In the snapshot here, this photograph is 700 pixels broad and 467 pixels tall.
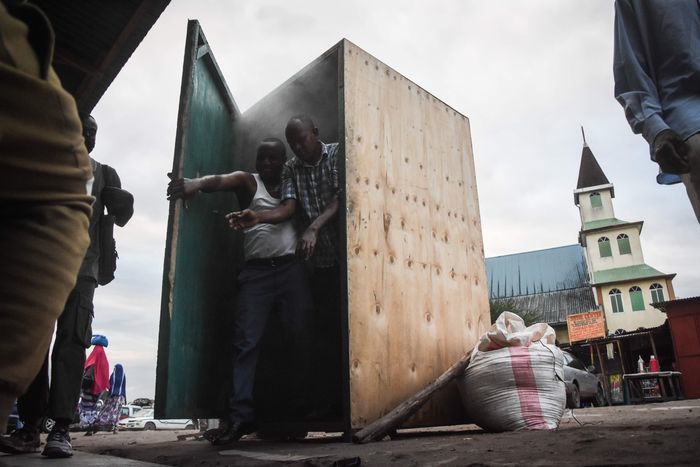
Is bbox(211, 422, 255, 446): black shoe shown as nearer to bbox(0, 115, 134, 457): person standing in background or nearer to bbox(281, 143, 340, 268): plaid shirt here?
bbox(0, 115, 134, 457): person standing in background

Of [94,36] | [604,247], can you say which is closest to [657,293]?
[604,247]

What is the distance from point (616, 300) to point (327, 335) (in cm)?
2962

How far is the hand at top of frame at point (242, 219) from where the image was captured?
3.38m

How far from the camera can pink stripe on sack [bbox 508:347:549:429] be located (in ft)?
10.5

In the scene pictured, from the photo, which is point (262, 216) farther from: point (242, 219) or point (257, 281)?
point (257, 281)

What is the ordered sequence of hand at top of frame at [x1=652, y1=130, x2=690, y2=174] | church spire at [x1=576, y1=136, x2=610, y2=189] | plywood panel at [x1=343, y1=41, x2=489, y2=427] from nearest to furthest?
hand at top of frame at [x1=652, y1=130, x2=690, y2=174]
plywood panel at [x1=343, y1=41, x2=489, y2=427]
church spire at [x1=576, y1=136, x2=610, y2=189]

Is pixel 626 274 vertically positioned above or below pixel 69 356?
above

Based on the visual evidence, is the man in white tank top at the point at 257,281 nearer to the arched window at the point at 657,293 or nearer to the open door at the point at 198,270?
the open door at the point at 198,270

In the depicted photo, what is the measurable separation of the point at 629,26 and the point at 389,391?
99.1 inches

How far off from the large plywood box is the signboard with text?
892 inches

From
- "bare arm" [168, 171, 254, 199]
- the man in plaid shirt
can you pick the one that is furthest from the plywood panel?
"bare arm" [168, 171, 254, 199]

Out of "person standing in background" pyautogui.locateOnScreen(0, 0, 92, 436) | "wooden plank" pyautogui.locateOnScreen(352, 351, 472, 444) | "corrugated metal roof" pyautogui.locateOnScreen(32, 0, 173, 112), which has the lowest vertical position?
"wooden plank" pyautogui.locateOnScreen(352, 351, 472, 444)

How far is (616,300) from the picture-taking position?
2916cm

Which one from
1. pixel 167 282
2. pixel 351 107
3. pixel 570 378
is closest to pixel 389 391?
pixel 167 282
